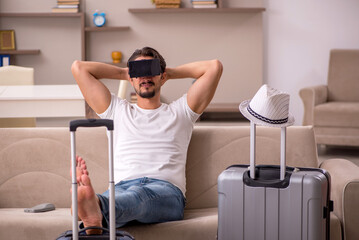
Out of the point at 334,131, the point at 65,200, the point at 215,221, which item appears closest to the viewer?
the point at 215,221

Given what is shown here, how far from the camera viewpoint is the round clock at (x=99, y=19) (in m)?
6.84

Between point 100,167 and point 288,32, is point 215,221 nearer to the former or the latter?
point 100,167

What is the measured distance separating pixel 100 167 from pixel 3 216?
487 millimetres

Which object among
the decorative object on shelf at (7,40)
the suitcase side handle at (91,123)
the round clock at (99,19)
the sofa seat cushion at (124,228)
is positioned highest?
the round clock at (99,19)

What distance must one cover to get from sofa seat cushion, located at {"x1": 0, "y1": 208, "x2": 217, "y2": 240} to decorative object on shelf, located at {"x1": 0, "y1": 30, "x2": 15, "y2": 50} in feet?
15.9

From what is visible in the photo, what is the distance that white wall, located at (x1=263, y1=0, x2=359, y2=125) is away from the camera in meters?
6.74

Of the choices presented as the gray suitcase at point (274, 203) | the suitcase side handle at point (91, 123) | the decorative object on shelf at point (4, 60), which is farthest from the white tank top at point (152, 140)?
the decorative object on shelf at point (4, 60)

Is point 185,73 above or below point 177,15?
below

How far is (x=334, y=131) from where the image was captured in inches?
212

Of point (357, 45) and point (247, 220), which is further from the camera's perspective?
point (357, 45)

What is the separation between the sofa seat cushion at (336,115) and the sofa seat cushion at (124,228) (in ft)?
10.8

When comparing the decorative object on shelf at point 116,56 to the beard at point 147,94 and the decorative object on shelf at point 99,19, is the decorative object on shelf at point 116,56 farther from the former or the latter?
the beard at point 147,94

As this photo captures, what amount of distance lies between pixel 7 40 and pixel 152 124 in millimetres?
4791

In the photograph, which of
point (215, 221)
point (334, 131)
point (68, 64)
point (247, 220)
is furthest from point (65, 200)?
point (68, 64)
